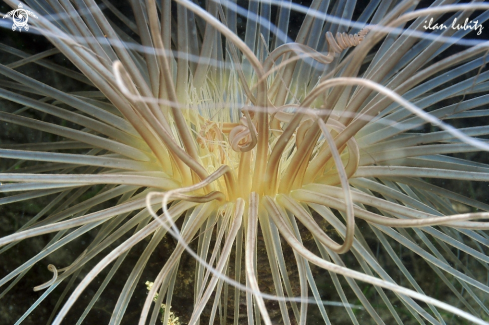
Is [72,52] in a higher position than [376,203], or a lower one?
higher

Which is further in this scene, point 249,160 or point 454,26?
point 249,160

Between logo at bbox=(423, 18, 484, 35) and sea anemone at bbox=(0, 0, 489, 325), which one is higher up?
logo at bbox=(423, 18, 484, 35)

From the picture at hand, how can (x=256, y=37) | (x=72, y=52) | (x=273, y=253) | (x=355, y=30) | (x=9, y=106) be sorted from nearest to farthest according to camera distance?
(x=72, y=52), (x=273, y=253), (x=355, y=30), (x=256, y=37), (x=9, y=106)

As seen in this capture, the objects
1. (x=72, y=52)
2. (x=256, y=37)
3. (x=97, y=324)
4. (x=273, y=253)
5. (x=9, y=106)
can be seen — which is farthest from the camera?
(x=97, y=324)

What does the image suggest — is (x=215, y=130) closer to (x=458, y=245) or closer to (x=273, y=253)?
(x=273, y=253)

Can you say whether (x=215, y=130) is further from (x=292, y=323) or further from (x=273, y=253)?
(x=292, y=323)

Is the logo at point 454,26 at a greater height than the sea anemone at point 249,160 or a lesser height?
greater

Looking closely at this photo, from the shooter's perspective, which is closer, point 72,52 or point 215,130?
point 72,52

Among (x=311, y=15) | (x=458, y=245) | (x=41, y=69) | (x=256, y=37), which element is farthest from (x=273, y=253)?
(x=41, y=69)

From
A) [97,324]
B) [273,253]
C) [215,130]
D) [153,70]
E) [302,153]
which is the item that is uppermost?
[153,70]

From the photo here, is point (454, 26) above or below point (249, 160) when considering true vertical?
above
